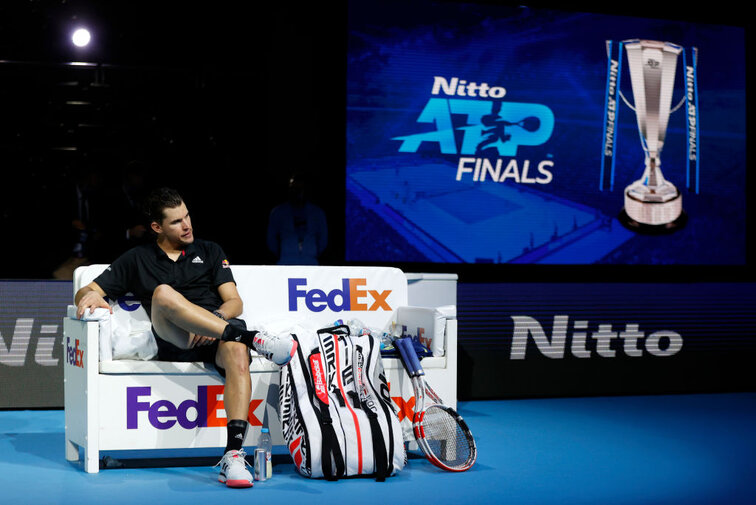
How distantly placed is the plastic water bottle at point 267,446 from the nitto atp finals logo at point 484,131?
314 cm

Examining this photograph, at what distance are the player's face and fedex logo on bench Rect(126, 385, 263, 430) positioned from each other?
2.40 feet

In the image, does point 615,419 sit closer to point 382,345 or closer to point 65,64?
point 382,345

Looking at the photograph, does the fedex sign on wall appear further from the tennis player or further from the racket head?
the racket head

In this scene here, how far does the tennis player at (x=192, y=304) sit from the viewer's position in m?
4.16

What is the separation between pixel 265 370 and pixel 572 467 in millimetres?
1474

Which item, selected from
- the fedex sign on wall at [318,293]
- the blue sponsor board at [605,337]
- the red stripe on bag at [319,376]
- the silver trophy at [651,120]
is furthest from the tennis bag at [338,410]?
the silver trophy at [651,120]

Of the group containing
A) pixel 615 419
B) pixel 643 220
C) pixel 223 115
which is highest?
pixel 223 115

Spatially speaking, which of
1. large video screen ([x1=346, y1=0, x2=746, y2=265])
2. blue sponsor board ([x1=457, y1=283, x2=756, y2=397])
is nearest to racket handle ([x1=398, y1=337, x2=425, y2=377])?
blue sponsor board ([x1=457, y1=283, x2=756, y2=397])

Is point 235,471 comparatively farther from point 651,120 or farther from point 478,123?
point 651,120

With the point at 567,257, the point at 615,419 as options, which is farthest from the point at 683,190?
the point at 615,419

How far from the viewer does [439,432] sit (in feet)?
14.3

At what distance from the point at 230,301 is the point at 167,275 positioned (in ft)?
1.06

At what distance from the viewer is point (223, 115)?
296 inches

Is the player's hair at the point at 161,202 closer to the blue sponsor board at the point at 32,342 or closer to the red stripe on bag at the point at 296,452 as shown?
the red stripe on bag at the point at 296,452
